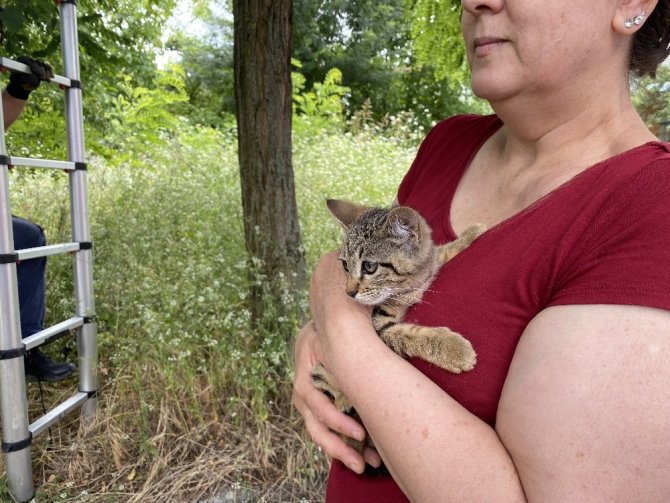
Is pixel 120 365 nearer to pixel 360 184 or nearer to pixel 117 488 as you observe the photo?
pixel 117 488

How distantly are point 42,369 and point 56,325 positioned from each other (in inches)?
13.7

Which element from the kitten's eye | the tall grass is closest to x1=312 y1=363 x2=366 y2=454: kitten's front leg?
the kitten's eye

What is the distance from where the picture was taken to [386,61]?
13.7 meters

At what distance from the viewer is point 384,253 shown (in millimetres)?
1585

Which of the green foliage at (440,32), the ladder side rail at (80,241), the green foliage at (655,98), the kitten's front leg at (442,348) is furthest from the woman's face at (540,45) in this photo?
the ladder side rail at (80,241)

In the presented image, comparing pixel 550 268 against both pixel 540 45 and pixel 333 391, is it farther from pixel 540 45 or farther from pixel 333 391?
pixel 333 391

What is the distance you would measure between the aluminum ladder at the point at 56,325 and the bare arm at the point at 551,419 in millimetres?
2068

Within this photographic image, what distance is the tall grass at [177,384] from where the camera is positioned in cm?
255

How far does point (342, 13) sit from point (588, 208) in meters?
14.1

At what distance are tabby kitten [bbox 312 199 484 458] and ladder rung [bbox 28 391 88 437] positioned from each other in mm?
1996

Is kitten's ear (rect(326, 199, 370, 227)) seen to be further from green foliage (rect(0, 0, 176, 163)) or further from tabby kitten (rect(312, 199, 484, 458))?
A: green foliage (rect(0, 0, 176, 163))

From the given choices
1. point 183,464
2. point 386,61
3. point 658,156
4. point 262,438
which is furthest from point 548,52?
point 386,61

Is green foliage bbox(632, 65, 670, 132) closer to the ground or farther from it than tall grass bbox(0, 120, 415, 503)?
farther from it

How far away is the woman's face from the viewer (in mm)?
1010
